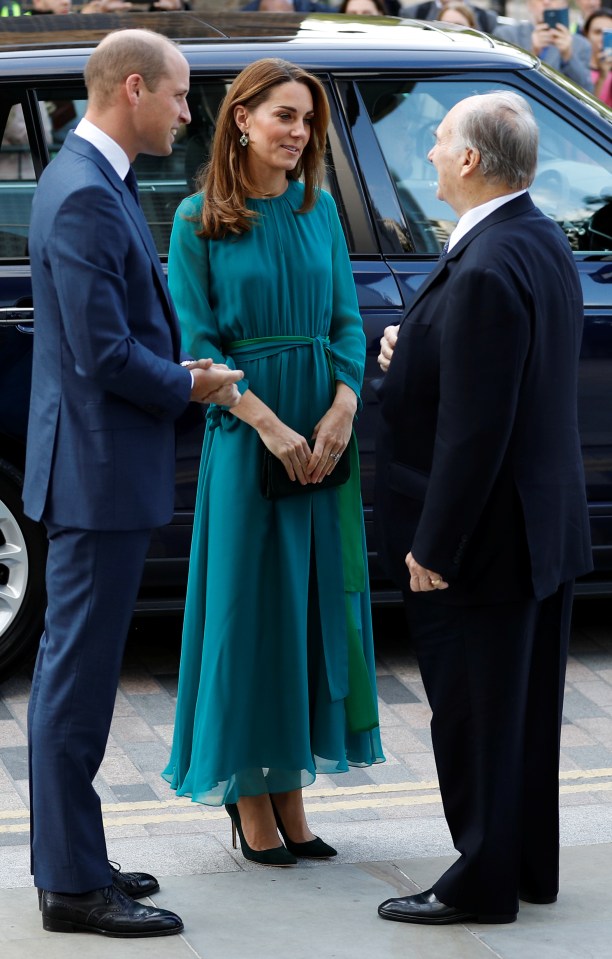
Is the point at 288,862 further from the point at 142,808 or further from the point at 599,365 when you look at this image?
the point at 599,365

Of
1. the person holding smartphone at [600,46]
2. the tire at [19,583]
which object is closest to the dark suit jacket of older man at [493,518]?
the tire at [19,583]

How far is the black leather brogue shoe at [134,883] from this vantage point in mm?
3576

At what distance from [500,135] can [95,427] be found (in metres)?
1.02

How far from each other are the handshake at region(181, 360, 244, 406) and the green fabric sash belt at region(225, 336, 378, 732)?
13.3 inches

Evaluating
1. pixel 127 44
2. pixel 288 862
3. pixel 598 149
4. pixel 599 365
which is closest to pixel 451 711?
pixel 288 862

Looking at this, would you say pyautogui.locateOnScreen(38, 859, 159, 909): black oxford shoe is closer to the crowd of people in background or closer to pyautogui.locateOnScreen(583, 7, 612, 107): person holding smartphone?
the crowd of people in background

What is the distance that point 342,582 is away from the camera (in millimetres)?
3873

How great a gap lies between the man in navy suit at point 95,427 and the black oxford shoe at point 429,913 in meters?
0.49

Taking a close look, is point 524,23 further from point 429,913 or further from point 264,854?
point 429,913

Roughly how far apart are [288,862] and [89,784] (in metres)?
0.68

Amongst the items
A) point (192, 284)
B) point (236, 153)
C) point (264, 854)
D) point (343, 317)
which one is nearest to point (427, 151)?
point (343, 317)

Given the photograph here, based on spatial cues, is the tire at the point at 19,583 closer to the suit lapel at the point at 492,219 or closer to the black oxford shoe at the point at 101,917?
the black oxford shoe at the point at 101,917

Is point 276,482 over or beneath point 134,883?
over

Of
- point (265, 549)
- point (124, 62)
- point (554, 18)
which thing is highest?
point (124, 62)
